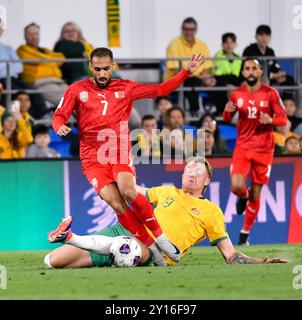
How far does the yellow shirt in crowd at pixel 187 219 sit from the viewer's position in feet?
34.5

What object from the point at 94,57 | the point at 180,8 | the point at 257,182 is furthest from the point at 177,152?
the point at 94,57

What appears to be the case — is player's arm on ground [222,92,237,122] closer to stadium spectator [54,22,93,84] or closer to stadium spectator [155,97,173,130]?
stadium spectator [155,97,173,130]

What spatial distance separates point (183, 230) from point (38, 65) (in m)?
7.52

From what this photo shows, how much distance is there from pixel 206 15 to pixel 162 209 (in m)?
7.23

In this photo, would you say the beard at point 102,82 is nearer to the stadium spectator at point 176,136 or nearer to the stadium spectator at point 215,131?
the stadium spectator at point 176,136

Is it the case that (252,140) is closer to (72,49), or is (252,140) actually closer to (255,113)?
(255,113)

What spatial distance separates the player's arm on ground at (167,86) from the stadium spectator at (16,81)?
5.54 m

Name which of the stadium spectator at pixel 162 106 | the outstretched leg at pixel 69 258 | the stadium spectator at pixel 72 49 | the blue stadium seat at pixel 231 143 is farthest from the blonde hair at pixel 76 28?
the outstretched leg at pixel 69 258

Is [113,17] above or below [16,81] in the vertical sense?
above

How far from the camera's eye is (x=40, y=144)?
16469mm

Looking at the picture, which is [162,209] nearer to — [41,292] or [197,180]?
[197,180]

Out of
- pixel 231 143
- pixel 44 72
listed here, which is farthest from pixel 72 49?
pixel 231 143

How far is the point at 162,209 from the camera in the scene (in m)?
10.9

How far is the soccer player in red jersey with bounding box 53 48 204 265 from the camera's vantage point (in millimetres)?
11508
